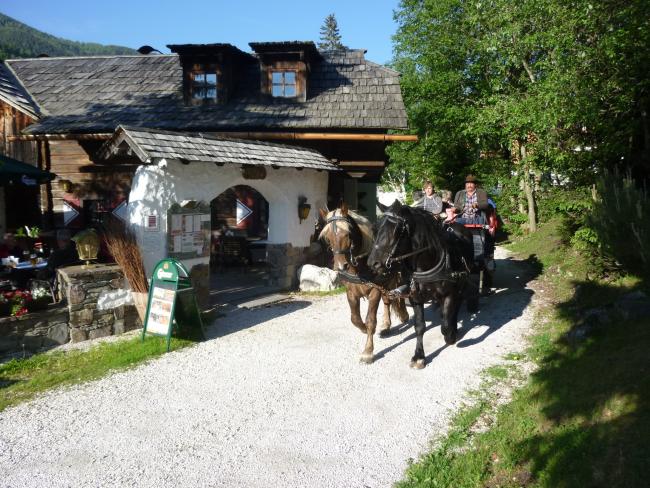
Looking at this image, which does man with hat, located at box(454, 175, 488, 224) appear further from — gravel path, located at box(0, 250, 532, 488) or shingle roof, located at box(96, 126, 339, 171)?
shingle roof, located at box(96, 126, 339, 171)

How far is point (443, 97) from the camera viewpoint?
19.2 meters

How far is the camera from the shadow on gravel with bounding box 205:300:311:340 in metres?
7.58

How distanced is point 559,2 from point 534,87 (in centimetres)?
184

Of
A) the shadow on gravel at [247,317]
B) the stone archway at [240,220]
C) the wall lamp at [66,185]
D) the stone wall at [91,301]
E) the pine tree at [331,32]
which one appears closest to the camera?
the stone wall at [91,301]

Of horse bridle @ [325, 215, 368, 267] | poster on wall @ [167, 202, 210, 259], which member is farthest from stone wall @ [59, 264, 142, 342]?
horse bridle @ [325, 215, 368, 267]

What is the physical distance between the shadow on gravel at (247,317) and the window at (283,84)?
6.98 metres

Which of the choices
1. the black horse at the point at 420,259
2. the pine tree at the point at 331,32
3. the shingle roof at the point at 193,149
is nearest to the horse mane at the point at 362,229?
the black horse at the point at 420,259

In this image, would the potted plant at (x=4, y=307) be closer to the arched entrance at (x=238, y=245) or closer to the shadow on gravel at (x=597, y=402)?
the arched entrance at (x=238, y=245)

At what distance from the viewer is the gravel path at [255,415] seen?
3.85 meters

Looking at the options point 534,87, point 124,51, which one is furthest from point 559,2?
point 124,51

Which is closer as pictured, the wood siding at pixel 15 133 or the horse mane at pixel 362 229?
the horse mane at pixel 362 229

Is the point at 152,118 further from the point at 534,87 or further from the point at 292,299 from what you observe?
the point at 534,87

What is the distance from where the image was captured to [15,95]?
13.2 metres

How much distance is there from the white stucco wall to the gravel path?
2.04 metres
